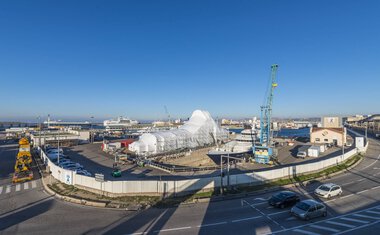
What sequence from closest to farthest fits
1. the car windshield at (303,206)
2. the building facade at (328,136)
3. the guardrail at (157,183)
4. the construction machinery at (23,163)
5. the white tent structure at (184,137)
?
the car windshield at (303,206) → the guardrail at (157,183) → the construction machinery at (23,163) → the white tent structure at (184,137) → the building facade at (328,136)

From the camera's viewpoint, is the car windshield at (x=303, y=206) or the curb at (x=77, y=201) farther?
the curb at (x=77, y=201)

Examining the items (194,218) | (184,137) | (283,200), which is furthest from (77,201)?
(184,137)

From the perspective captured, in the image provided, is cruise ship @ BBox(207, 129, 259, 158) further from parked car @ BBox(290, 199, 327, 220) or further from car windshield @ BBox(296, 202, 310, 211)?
parked car @ BBox(290, 199, 327, 220)

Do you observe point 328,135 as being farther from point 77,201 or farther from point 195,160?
point 77,201

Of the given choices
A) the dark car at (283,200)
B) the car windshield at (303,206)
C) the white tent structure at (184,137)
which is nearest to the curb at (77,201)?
the dark car at (283,200)

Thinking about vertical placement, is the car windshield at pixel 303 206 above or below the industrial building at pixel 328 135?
below

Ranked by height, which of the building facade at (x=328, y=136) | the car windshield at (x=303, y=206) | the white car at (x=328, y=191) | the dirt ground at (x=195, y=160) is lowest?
the dirt ground at (x=195, y=160)

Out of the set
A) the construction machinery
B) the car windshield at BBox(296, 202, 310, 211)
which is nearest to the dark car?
the car windshield at BBox(296, 202, 310, 211)

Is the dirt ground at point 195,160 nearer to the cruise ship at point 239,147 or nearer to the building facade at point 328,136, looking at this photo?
the cruise ship at point 239,147
